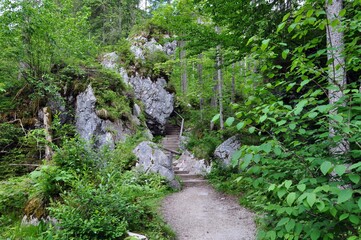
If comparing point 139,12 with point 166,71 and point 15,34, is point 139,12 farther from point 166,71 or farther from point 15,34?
point 15,34

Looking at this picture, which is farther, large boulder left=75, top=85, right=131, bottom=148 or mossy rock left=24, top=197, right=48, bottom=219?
large boulder left=75, top=85, right=131, bottom=148

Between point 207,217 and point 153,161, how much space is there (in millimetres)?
3093

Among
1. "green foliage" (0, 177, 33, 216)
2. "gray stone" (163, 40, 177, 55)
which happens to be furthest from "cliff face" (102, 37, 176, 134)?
"green foliage" (0, 177, 33, 216)

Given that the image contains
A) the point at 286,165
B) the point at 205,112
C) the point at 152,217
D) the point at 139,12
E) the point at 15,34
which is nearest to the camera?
the point at 286,165

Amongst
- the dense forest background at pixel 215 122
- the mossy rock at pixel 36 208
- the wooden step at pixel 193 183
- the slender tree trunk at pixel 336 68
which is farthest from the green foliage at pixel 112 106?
the slender tree trunk at pixel 336 68

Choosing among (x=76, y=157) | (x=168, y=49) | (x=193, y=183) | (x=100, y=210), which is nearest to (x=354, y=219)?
(x=100, y=210)

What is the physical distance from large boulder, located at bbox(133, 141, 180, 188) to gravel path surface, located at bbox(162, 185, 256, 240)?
2.46ft

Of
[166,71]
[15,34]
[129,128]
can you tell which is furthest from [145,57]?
[15,34]

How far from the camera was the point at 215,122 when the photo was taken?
2.01m

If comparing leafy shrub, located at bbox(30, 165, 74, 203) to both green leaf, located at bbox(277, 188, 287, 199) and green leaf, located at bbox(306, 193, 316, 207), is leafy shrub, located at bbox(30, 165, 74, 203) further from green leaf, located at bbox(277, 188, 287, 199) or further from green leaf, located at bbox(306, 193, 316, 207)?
green leaf, located at bbox(306, 193, 316, 207)

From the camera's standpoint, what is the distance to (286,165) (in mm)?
2039

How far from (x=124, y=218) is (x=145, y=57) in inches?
499

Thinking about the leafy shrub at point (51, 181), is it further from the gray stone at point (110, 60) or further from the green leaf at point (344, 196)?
the gray stone at point (110, 60)

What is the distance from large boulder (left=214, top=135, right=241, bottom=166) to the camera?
8867 millimetres
